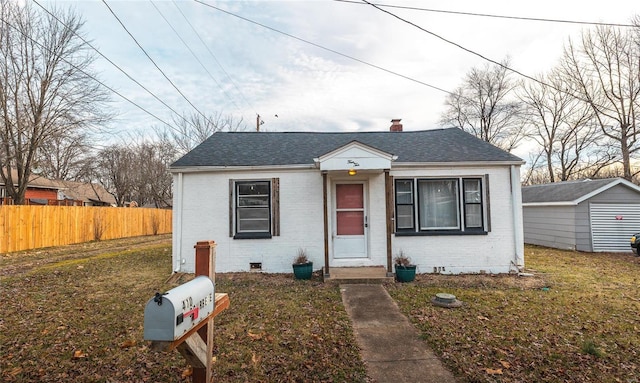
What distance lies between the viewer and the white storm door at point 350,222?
7.97m

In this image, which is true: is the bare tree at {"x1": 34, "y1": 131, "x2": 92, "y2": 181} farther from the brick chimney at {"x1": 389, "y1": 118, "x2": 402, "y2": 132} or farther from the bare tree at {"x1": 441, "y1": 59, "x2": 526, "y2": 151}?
the bare tree at {"x1": 441, "y1": 59, "x2": 526, "y2": 151}

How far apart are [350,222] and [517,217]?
422 centimetres

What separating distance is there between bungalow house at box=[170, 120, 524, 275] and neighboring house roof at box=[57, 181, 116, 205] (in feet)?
97.4

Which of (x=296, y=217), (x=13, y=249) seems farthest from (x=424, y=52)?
(x=13, y=249)

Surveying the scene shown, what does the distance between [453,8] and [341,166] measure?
14.7ft

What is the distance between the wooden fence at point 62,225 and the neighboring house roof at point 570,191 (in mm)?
21647

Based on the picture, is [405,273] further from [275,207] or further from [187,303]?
[187,303]

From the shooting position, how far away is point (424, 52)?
9070mm

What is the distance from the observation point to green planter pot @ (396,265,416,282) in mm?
6953

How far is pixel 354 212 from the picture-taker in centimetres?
806

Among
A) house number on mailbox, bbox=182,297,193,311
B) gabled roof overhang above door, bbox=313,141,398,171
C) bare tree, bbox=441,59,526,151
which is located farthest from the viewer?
bare tree, bbox=441,59,526,151

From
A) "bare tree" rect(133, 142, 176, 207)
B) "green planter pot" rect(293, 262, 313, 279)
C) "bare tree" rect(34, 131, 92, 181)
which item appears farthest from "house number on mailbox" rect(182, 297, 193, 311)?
"bare tree" rect(133, 142, 176, 207)

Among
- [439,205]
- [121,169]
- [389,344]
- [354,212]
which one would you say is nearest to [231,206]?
[354,212]

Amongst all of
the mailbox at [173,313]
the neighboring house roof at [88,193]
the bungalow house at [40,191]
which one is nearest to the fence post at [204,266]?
the mailbox at [173,313]
